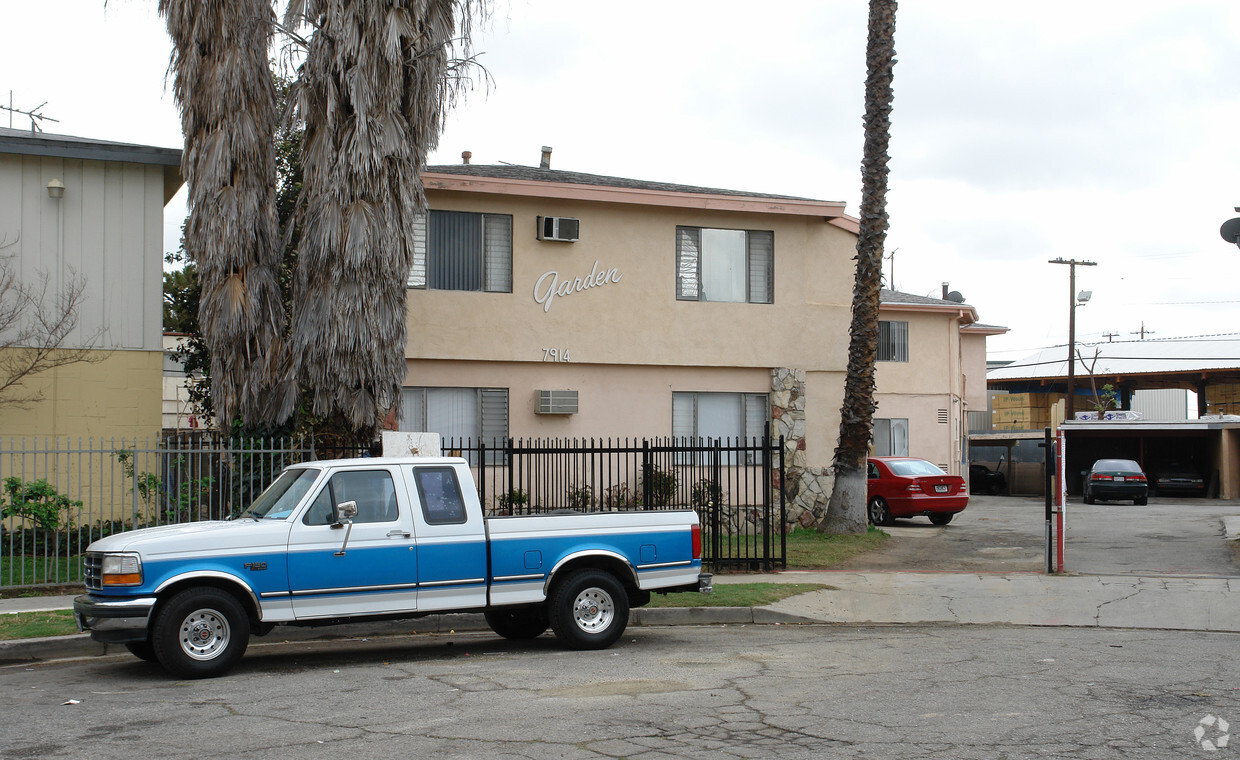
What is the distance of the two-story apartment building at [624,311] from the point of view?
1880 cm

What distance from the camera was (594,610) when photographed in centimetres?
1019

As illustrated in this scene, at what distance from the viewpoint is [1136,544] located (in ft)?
63.5

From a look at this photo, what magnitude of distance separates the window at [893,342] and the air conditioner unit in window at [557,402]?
52.6 ft

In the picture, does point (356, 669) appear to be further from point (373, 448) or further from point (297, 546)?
point (373, 448)

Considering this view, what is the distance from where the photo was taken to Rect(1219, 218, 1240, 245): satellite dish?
15.1m

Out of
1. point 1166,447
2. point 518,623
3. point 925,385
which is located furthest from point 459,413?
point 1166,447

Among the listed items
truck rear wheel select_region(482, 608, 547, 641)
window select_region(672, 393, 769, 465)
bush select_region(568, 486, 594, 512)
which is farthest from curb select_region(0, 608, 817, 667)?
window select_region(672, 393, 769, 465)

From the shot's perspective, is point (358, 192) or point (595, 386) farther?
point (595, 386)

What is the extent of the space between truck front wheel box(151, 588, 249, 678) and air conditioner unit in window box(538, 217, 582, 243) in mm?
11093

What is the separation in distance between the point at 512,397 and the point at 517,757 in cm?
1301

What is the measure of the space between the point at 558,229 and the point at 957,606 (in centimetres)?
948

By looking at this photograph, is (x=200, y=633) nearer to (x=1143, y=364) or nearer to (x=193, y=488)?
(x=193, y=488)

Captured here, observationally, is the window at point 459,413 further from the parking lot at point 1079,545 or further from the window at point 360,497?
the window at point 360,497

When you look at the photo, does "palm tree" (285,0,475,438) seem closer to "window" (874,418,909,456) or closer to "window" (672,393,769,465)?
"window" (672,393,769,465)
